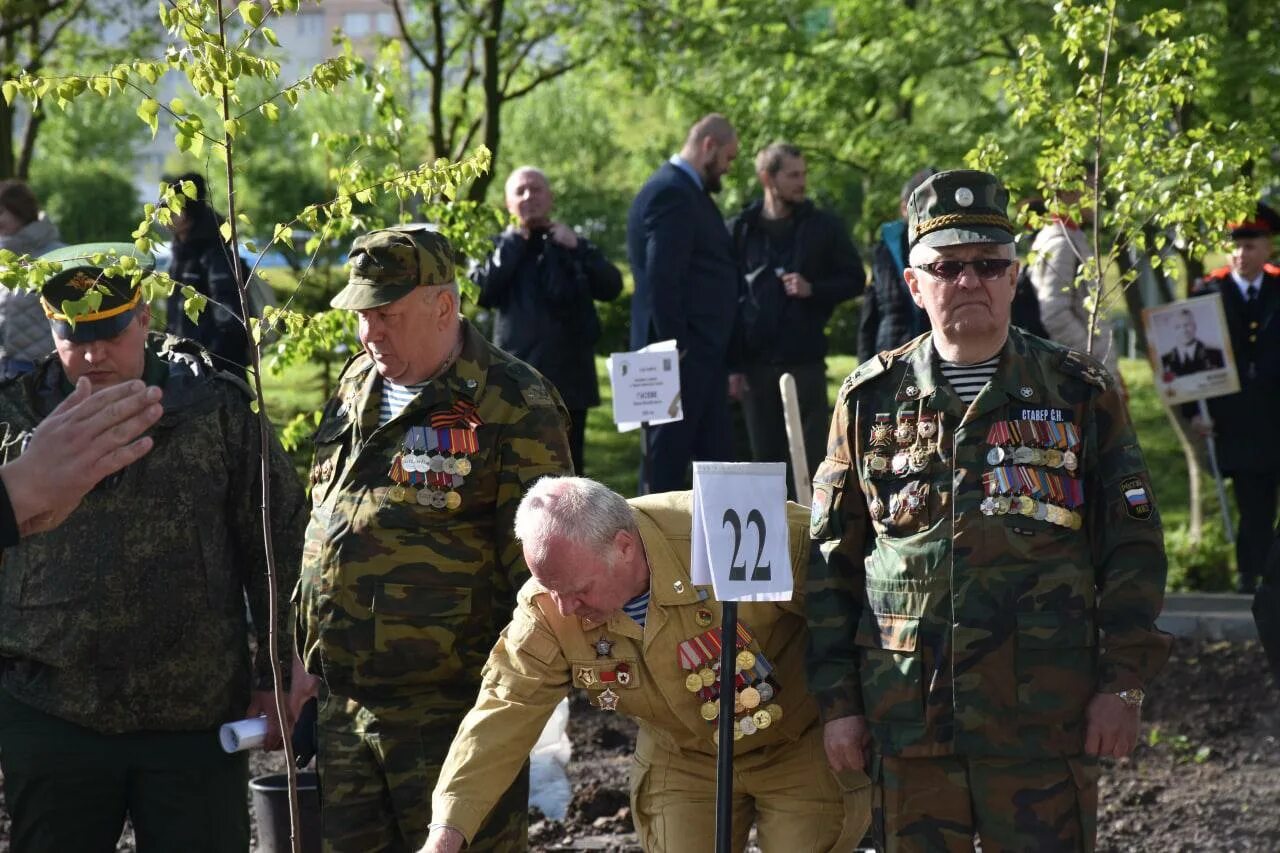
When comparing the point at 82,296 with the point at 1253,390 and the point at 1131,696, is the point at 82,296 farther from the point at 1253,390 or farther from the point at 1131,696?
the point at 1253,390

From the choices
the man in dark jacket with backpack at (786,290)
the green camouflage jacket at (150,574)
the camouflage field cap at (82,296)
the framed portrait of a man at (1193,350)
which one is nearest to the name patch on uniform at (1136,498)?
the green camouflage jacket at (150,574)

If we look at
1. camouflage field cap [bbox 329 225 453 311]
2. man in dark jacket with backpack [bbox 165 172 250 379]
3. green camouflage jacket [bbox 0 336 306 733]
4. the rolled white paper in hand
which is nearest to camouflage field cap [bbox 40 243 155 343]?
green camouflage jacket [bbox 0 336 306 733]

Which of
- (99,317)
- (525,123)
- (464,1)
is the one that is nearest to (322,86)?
(99,317)

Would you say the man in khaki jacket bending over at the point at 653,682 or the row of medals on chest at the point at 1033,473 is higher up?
the row of medals on chest at the point at 1033,473

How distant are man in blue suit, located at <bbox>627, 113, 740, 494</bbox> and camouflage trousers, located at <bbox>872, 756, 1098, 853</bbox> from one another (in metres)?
4.99

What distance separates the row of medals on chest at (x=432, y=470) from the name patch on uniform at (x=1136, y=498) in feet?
5.53

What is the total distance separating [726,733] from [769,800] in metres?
0.74

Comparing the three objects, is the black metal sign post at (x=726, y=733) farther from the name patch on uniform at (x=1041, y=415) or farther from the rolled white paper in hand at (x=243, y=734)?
the rolled white paper in hand at (x=243, y=734)

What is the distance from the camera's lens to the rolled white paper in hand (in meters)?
4.86

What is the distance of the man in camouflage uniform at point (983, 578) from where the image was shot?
4141 mm

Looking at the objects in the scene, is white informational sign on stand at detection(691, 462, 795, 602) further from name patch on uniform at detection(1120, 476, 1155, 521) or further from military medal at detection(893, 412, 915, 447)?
name patch on uniform at detection(1120, 476, 1155, 521)

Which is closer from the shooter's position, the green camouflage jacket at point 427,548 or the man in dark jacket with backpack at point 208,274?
the green camouflage jacket at point 427,548

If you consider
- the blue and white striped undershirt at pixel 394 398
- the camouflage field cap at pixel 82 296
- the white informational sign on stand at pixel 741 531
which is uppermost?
the camouflage field cap at pixel 82 296

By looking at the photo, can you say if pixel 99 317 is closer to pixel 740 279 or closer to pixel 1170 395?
pixel 740 279
